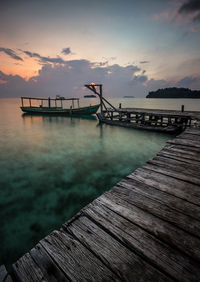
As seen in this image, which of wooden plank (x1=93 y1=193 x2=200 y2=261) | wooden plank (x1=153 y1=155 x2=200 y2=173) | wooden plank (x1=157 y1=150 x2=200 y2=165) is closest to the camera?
wooden plank (x1=93 y1=193 x2=200 y2=261)

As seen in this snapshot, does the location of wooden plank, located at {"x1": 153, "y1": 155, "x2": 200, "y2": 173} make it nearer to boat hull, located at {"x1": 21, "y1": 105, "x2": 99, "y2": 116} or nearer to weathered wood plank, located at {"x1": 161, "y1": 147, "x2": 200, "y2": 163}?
weathered wood plank, located at {"x1": 161, "y1": 147, "x2": 200, "y2": 163}

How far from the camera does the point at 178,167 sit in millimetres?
3586

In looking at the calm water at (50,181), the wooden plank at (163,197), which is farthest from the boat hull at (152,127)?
the wooden plank at (163,197)

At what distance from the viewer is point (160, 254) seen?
153 cm

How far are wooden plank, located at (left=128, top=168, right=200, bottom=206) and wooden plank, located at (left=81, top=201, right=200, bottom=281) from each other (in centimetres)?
114

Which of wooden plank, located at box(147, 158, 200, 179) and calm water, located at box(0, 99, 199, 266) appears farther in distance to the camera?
calm water, located at box(0, 99, 199, 266)

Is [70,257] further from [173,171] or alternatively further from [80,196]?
[80,196]

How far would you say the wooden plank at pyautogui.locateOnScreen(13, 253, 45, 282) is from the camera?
136 cm

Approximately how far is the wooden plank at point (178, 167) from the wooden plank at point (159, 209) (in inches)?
57.1

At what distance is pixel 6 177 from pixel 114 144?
27.3 ft

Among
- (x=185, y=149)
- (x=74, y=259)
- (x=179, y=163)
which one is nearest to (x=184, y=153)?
(x=185, y=149)

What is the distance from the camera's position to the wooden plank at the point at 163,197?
2.17 meters

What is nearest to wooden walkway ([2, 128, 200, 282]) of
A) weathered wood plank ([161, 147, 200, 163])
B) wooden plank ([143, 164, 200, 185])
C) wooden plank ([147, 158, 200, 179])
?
wooden plank ([143, 164, 200, 185])

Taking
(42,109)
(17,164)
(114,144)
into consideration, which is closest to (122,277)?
(17,164)
